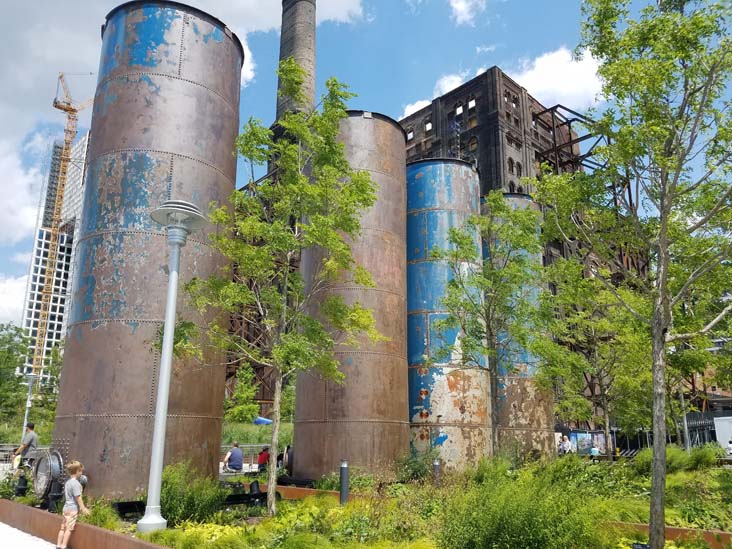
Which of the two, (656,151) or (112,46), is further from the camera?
(112,46)

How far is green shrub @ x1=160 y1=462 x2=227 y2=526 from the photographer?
10.1m

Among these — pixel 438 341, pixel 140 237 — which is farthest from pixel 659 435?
pixel 438 341

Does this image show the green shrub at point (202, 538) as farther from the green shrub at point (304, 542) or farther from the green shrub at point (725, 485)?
the green shrub at point (725, 485)

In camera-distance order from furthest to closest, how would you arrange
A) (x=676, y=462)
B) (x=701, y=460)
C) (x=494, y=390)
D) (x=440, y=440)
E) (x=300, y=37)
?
(x=300, y=37)
(x=440, y=440)
(x=494, y=390)
(x=701, y=460)
(x=676, y=462)

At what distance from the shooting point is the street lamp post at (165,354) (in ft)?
29.0

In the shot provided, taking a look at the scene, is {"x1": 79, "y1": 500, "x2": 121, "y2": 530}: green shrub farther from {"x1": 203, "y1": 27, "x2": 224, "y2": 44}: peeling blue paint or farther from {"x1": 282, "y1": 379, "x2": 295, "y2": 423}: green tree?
{"x1": 282, "y1": 379, "x2": 295, "y2": 423}: green tree

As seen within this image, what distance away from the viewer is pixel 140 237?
13797 mm

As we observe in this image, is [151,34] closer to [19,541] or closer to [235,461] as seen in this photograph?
[19,541]

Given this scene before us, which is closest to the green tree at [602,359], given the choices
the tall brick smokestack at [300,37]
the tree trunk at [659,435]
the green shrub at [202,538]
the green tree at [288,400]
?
the tree trunk at [659,435]

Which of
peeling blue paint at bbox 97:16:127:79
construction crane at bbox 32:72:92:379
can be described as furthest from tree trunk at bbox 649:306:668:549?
construction crane at bbox 32:72:92:379

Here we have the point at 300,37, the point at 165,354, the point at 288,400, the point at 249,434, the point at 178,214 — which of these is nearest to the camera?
the point at 165,354

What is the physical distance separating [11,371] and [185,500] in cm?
4052

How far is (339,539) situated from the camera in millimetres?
8445

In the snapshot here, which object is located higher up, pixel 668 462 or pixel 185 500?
pixel 668 462
